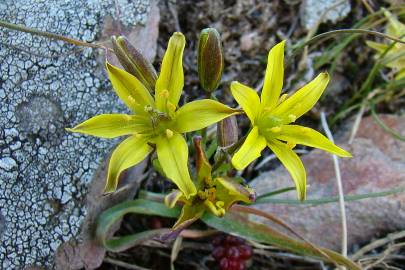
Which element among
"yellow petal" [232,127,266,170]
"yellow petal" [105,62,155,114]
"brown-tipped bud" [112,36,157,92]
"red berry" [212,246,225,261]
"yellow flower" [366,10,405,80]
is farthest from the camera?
"yellow flower" [366,10,405,80]

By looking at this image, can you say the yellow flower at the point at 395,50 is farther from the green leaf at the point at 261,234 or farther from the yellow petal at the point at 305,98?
the green leaf at the point at 261,234

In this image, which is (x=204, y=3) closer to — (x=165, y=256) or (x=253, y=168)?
(x=253, y=168)

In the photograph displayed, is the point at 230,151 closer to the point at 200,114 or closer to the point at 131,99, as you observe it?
the point at 200,114

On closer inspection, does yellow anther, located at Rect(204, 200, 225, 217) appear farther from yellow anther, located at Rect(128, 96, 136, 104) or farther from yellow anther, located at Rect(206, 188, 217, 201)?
yellow anther, located at Rect(128, 96, 136, 104)

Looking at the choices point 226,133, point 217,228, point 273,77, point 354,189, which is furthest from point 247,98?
point 354,189

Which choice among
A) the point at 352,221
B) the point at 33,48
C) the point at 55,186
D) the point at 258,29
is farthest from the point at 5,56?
the point at 352,221

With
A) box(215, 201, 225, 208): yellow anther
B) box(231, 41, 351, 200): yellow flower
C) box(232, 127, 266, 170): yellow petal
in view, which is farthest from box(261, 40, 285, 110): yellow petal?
box(215, 201, 225, 208): yellow anther
